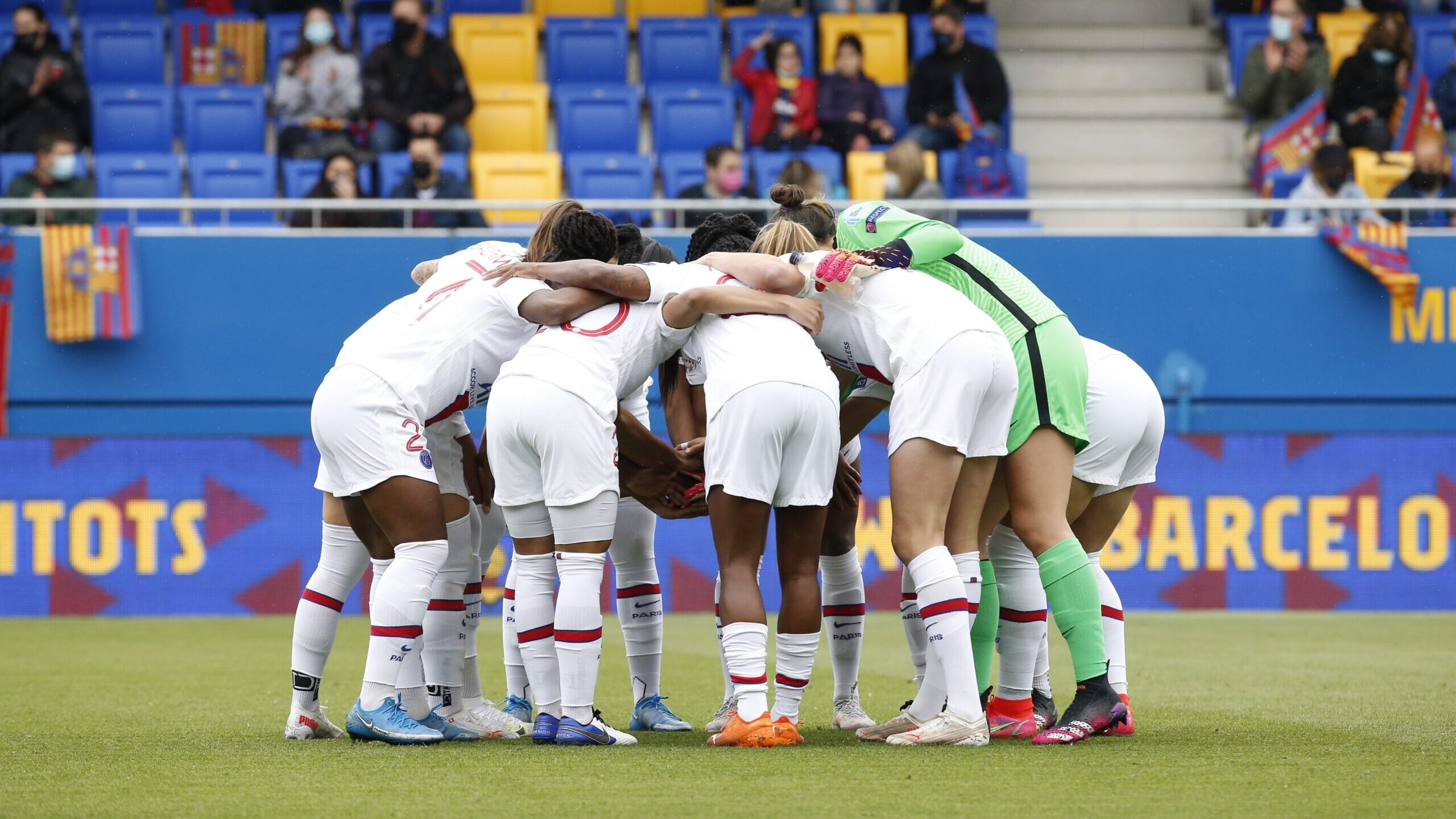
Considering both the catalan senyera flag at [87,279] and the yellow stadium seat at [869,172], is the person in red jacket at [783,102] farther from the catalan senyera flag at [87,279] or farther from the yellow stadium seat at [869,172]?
the catalan senyera flag at [87,279]

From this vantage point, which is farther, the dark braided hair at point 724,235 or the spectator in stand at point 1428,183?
the spectator in stand at point 1428,183

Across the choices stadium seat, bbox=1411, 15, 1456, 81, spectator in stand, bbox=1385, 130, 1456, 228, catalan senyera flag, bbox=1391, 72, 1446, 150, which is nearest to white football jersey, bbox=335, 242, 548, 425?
spectator in stand, bbox=1385, 130, 1456, 228

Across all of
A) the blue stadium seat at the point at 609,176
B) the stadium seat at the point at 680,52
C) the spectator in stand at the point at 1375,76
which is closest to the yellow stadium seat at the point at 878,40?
the stadium seat at the point at 680,52

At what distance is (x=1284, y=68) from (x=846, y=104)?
408 centimetres

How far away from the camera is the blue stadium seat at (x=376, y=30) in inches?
601

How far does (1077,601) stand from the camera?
17.8 feet

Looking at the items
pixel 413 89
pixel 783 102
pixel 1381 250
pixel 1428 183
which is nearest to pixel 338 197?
pixel 413 89

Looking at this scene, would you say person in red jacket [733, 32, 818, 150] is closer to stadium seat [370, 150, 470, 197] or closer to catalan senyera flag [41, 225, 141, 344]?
stadium seat [370, 150, 470, 197]

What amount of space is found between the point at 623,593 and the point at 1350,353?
30.2 feet

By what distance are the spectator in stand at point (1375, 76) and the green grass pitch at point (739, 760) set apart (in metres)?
7.95

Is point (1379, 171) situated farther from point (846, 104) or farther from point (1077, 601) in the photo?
point (1077, 601)

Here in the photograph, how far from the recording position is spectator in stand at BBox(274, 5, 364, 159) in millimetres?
14328

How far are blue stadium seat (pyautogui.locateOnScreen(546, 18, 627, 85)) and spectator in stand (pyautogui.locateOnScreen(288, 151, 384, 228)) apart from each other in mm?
3020

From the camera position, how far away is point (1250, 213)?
49.1 ft
